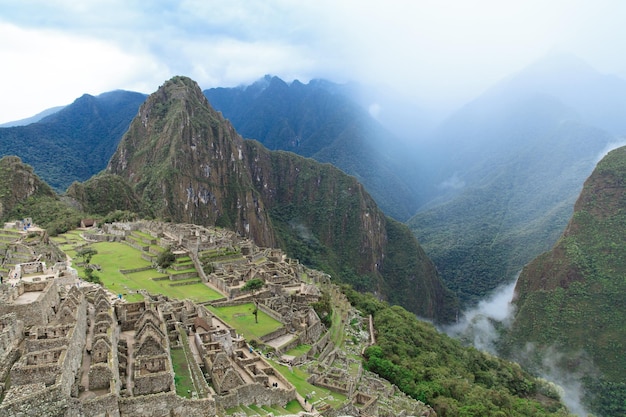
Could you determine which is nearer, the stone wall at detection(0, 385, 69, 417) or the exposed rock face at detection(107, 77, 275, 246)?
the stone wall at detection(0, 385, 69, 417)

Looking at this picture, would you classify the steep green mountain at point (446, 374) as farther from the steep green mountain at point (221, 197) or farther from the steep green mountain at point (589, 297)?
the steep green mountain at point (221, 197)

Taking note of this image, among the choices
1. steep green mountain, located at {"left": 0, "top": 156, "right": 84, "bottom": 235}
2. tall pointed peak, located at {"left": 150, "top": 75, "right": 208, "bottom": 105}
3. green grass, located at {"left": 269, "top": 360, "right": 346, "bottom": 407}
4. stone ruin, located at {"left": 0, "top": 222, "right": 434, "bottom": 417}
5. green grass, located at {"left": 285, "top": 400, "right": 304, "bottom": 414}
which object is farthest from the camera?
tall pointed peak, located at {"left": 150, "top": 75, "right": 208, "bottom": 105}

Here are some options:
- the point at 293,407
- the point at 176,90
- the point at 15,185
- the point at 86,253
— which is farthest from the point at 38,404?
the point at 176,90

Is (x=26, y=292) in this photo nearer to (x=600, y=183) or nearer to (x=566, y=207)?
(x=600, y=183)

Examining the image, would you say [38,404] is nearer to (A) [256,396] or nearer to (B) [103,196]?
(A) [256,396]

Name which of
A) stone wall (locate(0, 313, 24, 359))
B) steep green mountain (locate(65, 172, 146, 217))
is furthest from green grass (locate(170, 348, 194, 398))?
steep green mountain (locate(65, 172, 146, 217))

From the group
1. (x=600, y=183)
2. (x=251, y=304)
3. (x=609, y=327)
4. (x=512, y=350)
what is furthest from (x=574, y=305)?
(x=251, y=304)

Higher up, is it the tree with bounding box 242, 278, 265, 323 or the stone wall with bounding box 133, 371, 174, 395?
the stone wall with bounding box 133, 371, 174, 395

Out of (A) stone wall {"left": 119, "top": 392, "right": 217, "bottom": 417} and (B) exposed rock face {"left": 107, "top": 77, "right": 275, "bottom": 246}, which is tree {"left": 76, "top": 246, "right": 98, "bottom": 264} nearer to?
(A) stone wall {"left": 119, "top": 392, "right": 217, "bottom": 417}
